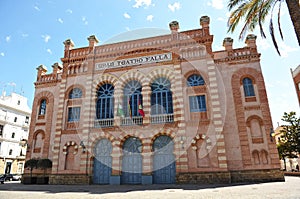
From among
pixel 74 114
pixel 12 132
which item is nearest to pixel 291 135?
pixel 74 114

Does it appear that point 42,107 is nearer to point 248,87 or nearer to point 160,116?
point 160,116

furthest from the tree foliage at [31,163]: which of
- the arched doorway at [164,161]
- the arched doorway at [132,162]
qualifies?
the arched doorway at [164,161]

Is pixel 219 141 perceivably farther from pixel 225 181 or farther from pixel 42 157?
pixel 42 157

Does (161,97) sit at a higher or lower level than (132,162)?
higher

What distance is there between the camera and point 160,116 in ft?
57.2

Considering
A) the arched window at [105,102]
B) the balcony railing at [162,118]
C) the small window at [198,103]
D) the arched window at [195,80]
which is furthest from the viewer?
the arched window at [105,102]

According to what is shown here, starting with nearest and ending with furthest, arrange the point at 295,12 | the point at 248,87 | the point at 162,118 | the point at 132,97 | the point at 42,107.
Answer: the point at 295,12, the point at 162,118, the point at 248,87, the point at 132,97, the point at 42,107

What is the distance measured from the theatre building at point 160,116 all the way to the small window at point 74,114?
0.10 m

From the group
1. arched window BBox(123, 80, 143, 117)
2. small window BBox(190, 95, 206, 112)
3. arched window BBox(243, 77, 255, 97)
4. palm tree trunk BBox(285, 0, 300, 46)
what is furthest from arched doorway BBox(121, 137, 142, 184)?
palm tree trunk BBox(285, 0, 300, 46)

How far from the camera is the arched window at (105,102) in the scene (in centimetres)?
1895

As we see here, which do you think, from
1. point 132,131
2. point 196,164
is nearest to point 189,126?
point 196,164

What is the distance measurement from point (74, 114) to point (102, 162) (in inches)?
202

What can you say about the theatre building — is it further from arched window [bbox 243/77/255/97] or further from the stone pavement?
the stone pavement

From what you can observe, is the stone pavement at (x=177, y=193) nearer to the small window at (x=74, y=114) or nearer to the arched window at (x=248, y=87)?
the arched window at (x=248, y=87)
